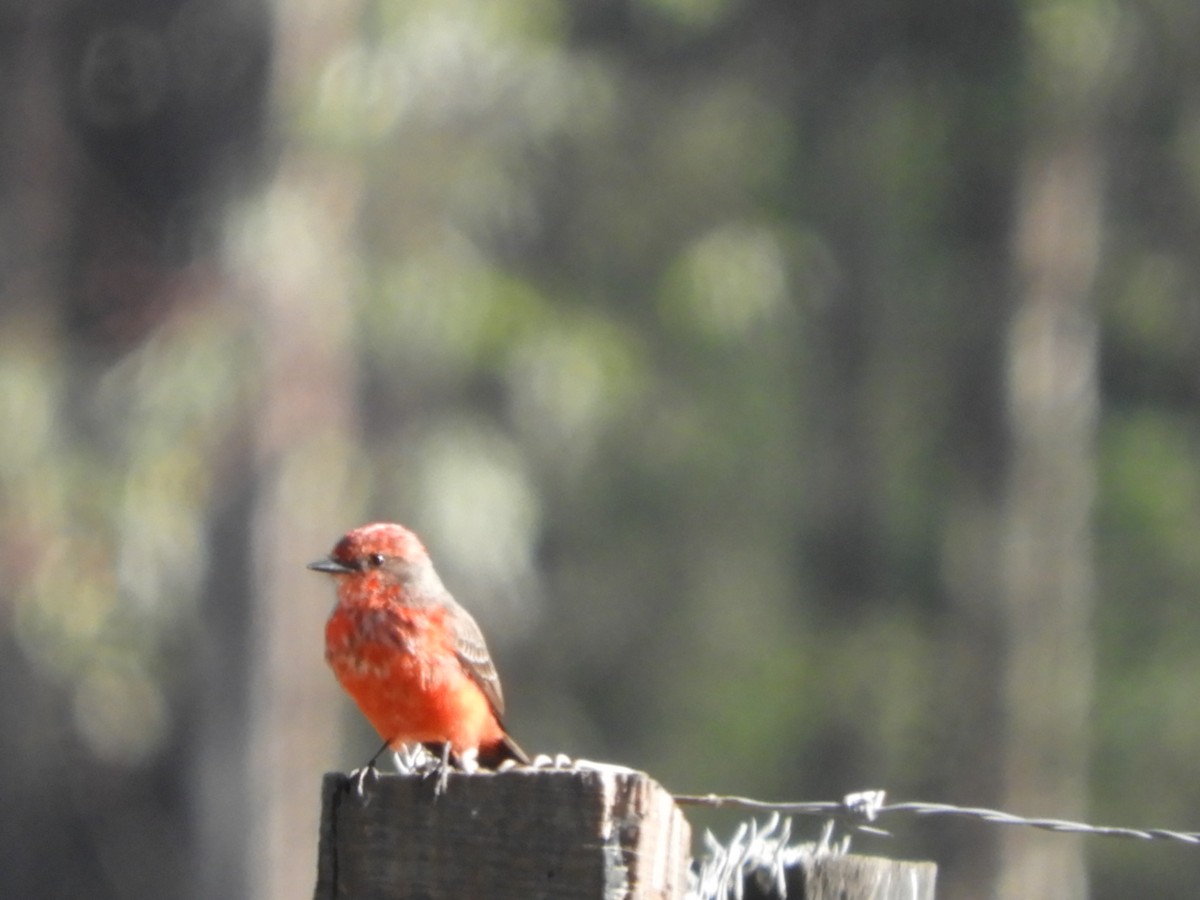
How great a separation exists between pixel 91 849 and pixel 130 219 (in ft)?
17.0

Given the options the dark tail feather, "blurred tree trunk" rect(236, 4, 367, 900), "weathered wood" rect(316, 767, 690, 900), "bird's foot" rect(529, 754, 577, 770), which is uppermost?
"blurred tree trunk" rect(236, 4, 367, 900)

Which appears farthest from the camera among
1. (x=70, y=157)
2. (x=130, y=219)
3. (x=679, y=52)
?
(x=679, y=52)

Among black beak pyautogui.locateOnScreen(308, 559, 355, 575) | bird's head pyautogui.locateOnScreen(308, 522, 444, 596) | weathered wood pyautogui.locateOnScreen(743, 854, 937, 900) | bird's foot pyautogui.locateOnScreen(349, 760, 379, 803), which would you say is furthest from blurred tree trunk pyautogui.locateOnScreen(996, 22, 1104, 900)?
bird's foot pyautogui.locateOnScreen(349, 760, 379, 803)

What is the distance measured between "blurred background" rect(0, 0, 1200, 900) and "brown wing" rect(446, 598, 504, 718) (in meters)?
6.01

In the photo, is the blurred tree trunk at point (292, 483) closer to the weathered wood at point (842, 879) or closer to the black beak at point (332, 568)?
the black beak at point (332, 568)

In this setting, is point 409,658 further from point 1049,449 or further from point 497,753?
point 1049,449

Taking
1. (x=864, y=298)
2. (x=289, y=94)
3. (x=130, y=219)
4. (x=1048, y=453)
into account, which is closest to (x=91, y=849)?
(x=130, y=219)

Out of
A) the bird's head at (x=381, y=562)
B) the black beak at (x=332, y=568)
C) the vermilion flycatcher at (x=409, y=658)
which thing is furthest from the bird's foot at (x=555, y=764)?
the black beak at (x=332, y=568)

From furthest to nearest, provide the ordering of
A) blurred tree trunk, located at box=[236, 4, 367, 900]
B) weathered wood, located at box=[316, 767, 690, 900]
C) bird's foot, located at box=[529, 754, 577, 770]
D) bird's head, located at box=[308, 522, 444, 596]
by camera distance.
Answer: blurred tree trunk, located at box=[236, 4, 367, 900] → bird's head, located at box=[308, 522, 444, 596] → bird's foot, located at box=[529, 754, 577, 770] → weathered wood, located at box=[316, 767, 690, 900]

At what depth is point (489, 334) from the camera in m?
12.4

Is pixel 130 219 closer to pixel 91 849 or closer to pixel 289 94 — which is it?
pixel 289 94

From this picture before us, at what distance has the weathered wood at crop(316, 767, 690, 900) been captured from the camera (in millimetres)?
2664

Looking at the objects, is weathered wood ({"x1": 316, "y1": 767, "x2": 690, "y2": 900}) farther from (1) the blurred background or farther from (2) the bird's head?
(1) the blurred background

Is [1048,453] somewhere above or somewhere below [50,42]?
below
